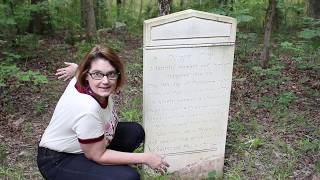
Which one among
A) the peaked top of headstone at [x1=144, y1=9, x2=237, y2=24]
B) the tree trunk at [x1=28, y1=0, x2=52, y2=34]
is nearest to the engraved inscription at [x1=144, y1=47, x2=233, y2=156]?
the peaked top of headstone at [x1=144, y1=9, x2=237, y2=24]

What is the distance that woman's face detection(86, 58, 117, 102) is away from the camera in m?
3.00

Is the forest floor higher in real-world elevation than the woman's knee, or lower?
lower

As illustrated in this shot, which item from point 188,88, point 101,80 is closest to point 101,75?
point 101,80

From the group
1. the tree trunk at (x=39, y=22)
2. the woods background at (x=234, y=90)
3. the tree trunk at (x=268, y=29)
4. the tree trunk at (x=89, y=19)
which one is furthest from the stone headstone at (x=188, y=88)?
the tree trunk at (x=39, y=22)

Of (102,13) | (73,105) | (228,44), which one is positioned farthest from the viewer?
(102,13)

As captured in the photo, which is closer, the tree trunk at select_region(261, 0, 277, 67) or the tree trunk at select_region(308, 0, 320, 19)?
the tree trunk at select_region(261, 0, 277, 67)

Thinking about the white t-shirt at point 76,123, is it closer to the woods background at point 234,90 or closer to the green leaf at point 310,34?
the woods background at point 234,90

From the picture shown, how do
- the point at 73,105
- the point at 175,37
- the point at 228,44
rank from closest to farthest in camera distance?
the point at 73,105 → the point at 175,37 → the point at 228,44

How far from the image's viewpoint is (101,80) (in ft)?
9.85

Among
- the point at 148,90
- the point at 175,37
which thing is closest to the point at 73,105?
the point at 148,90

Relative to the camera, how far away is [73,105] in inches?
118

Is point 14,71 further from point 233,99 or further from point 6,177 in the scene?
point 233,99

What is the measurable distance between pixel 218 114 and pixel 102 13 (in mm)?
9080

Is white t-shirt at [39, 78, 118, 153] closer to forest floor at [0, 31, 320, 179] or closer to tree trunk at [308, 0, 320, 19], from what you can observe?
forest floor at [0, 31, 320, 179]
